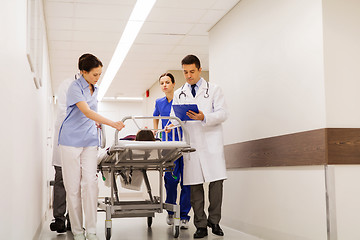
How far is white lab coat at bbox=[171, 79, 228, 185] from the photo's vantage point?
401 cm

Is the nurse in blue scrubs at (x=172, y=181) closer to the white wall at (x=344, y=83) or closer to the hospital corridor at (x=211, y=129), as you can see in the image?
the hospital corridor at (x=211, y=129)

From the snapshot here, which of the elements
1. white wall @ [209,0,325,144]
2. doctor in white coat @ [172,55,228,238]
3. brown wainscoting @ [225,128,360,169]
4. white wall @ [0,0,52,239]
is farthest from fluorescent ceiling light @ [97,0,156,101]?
white wall @ [0,0,52,239]

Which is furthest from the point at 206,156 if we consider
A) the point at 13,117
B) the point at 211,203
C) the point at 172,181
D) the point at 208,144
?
the point at 13,117

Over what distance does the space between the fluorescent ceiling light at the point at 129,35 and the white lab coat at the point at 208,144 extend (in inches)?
67.5

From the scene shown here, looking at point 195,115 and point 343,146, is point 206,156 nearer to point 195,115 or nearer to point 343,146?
point 195,115

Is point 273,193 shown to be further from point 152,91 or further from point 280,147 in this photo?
point 152,91

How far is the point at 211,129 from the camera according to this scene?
13.5ft

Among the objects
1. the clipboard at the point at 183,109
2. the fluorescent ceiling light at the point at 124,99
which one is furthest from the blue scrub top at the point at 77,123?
the fluorescent ceiling light at the point at 124,99

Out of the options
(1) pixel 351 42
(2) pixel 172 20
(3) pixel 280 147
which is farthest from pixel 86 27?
(1) pixel 351 42

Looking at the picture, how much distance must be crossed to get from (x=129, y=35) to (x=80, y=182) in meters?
3.45

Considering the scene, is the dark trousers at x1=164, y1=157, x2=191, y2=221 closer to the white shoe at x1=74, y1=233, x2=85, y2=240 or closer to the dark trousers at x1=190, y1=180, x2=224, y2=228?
the dark trousers at x1=190, y1=180, x2=224, y2=228

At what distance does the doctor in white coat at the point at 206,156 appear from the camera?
4.02 meters

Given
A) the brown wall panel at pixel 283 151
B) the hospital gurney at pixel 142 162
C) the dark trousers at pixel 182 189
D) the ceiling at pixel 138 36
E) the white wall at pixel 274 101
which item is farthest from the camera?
the ceiling at pixel 138 36

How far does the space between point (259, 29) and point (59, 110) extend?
2.03m
